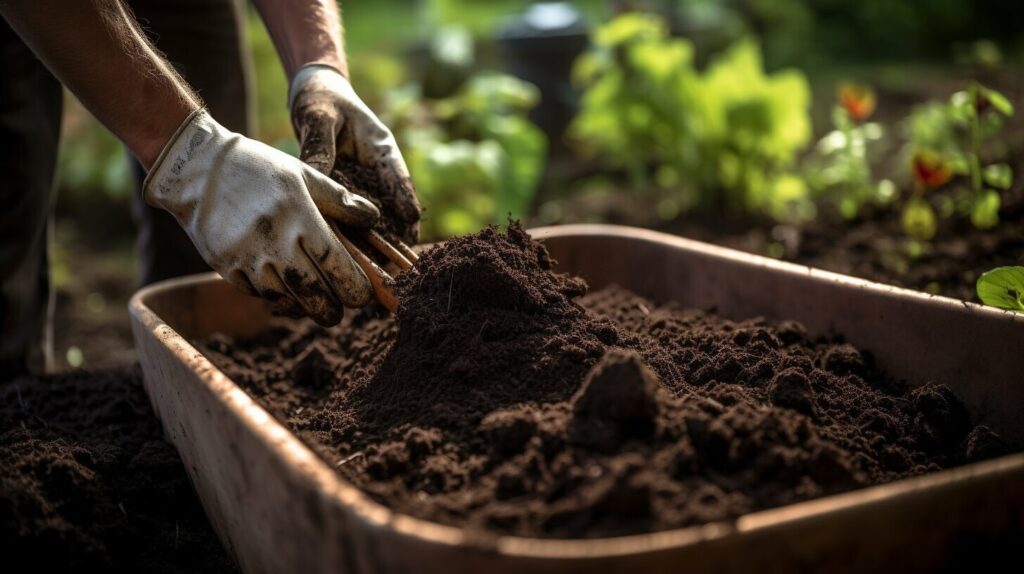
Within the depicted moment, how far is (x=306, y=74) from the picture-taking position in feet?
7.75

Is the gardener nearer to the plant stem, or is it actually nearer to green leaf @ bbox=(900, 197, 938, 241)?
the plant stem

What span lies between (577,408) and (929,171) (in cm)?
231

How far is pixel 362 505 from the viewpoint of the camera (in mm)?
1119

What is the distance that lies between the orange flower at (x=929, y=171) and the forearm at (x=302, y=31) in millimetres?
2112

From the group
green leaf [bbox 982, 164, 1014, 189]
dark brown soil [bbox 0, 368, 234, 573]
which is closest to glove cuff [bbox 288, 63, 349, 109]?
dark brown soil [bbox 0, 368, 234, 573]

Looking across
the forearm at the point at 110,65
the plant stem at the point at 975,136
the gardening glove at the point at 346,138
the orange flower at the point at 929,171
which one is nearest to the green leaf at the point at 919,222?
the orange flower at the point at 929,171

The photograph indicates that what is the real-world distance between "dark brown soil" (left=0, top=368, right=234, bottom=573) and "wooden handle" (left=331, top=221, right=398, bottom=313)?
0.58m

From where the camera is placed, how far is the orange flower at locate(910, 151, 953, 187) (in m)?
3.13

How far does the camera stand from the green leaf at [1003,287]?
1806 mm

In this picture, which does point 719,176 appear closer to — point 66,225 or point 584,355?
point 584,355

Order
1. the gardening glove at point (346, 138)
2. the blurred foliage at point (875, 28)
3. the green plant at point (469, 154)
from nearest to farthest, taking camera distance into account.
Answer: the gardening glove at point (346, 138)
the green plant at point (469, 154)
the blurred foliage at point (875, 28)

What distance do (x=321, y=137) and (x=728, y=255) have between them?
3.72 feet

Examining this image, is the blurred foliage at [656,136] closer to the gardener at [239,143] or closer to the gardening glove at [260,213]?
the gardener at [239,143]

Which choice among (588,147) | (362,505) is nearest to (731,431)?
(362,505)
